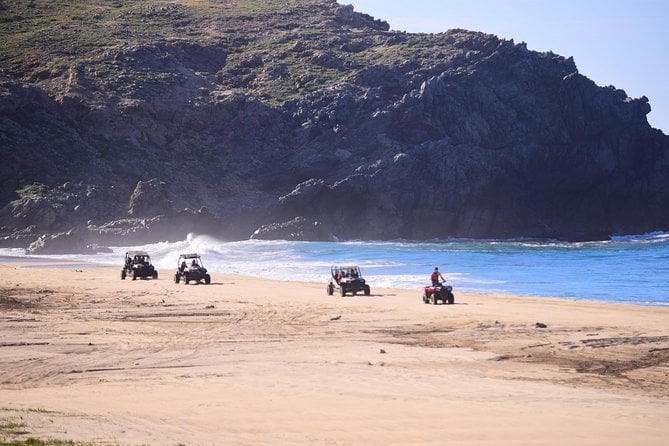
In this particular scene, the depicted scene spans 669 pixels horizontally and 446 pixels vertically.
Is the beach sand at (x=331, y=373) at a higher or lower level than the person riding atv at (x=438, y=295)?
lower

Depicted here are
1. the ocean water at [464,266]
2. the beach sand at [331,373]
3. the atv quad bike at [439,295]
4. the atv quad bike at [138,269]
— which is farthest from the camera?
the atv quad bike at [138,269]

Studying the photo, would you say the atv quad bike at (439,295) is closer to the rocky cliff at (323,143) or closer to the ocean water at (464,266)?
the ocean water at (464,266)

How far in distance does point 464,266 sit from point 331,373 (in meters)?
37.0

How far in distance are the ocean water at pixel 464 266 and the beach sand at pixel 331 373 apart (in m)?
9.09

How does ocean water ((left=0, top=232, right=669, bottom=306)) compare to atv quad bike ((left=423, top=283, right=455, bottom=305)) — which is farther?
ocean water ((left=0, top=232, right=669, bottom=306))

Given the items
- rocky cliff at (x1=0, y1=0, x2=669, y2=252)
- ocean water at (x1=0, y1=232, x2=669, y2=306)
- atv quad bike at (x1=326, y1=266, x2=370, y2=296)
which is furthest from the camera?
rocky cliff at (x1=0, y1=0, x2=669, y2=252)

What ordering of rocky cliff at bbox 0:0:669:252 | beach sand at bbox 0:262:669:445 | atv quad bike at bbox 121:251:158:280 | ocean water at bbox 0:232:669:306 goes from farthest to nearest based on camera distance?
rocky cliff at bbox 0:0:669:252, atv quad bike at bbox 121:251:158:280, ocean water at bbox 0:232:669:306, beach sand at bbox 0:262:669:445

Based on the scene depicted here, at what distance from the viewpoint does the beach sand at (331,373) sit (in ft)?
30.8

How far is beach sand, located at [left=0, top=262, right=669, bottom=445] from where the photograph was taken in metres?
9.38

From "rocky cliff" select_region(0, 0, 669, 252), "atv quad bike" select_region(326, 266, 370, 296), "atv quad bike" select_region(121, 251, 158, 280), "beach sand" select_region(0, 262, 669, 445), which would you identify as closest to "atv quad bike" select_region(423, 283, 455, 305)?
"beach sand" select_region(0, 262, 669, 445)

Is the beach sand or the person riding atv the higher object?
the person riding atv

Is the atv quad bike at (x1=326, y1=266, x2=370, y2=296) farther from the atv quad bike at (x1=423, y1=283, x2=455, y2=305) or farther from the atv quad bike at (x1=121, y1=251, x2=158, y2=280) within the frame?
the atv quad bike at (x1=121, y1=251, x2=158, y2=280)

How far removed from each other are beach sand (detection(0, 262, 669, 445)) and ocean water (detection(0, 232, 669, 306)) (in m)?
9.09

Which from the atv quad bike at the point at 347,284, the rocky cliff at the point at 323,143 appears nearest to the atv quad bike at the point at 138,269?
the atv quad bike at the point at 347,284
